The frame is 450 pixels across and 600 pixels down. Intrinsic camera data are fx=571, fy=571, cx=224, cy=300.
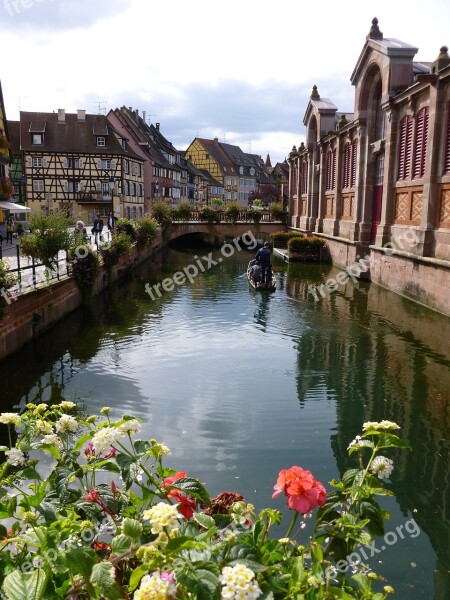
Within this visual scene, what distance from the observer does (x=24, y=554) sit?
8.36 feet

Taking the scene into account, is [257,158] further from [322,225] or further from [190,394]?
[190,394]

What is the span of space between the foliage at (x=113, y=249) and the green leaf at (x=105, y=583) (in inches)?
802

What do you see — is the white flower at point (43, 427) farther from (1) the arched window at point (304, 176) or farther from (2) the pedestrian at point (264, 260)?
(1) the arched window at point (304, 176)

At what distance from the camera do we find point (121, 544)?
2424 mm

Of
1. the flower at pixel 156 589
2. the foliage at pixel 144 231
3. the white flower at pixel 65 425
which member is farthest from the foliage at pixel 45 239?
the foliage at pixel 144 231

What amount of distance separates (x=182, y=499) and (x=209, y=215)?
45.7 m

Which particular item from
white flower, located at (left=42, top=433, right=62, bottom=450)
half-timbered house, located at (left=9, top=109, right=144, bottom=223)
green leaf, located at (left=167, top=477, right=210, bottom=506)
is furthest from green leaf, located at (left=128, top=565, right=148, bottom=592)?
half-timbered house, located at (left=9, top=109, right=144, bottom=223)

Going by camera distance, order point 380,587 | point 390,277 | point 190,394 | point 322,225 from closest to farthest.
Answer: point 380,587, point 190,394, point 390,277, point 322,225

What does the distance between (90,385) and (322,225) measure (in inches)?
1095

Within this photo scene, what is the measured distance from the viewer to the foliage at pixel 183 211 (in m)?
47.6

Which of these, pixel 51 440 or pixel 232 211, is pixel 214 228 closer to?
pixel 232 211

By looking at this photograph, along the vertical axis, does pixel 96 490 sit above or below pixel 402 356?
above

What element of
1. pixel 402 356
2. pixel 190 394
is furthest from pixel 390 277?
pixel 190 394

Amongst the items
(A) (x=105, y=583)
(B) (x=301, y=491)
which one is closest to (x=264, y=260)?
(B) (x=301, y=491)
